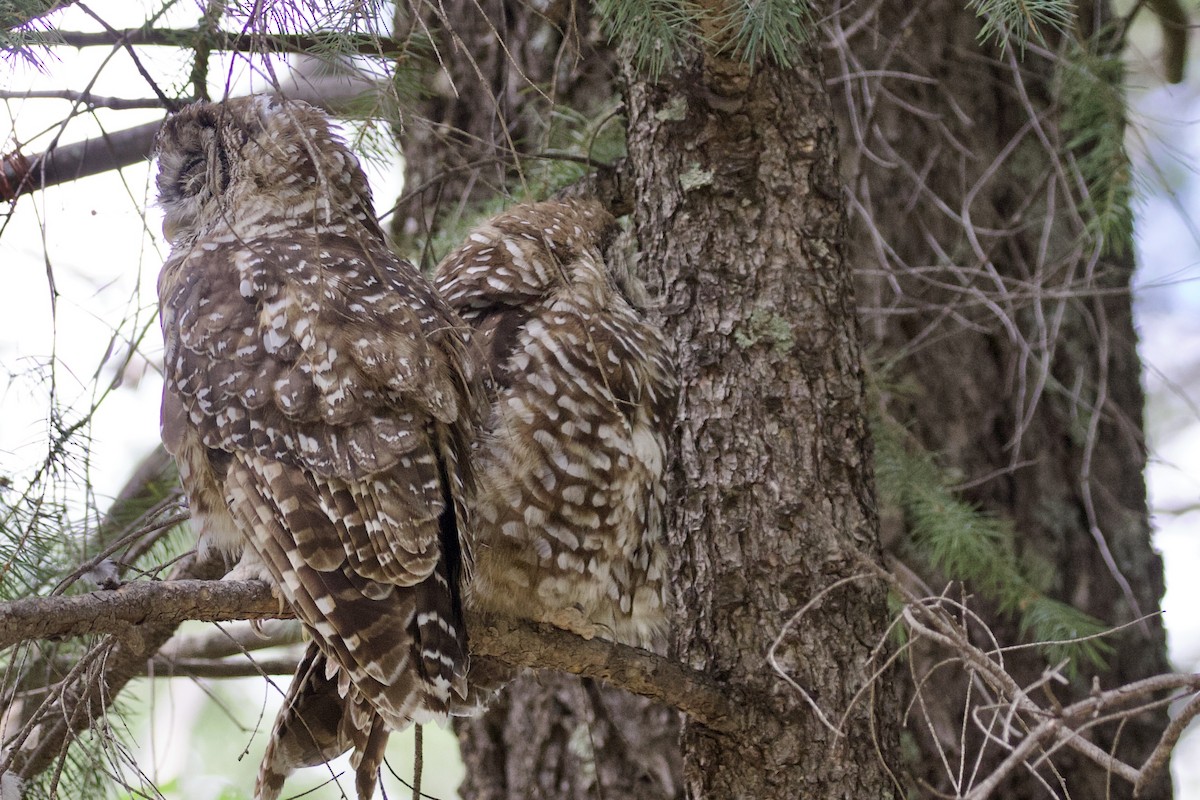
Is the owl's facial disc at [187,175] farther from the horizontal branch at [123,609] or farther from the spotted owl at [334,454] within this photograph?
the horizontal branch at [123,609]

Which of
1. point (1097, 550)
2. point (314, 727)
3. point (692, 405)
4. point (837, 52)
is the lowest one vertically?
point (1097, 550)

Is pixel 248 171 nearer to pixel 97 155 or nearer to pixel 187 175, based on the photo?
pixel 187 175

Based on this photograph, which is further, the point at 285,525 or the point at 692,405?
the point at 692,405

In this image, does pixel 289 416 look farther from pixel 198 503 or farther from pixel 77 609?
pixel 77 609

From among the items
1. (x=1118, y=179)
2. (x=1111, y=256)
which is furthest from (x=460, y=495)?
(x=1111, y=256)

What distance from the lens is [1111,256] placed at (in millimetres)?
3779

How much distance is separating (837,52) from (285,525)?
2.37 m

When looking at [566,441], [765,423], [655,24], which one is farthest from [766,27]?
[566,441]

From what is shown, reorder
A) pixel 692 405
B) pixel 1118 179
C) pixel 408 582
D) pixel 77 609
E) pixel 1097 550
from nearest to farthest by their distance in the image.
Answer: pixel 77 609 < pixel 408 582 < pixel 692 405 < pixel 1118 179 < pixel 1097 550

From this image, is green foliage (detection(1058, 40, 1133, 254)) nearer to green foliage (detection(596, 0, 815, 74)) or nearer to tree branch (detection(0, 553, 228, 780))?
green foliage (detection(596, 0, 815, 74))

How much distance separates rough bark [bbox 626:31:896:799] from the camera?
220 centimetres

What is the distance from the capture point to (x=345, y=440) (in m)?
2.11

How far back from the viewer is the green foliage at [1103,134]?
2961mm

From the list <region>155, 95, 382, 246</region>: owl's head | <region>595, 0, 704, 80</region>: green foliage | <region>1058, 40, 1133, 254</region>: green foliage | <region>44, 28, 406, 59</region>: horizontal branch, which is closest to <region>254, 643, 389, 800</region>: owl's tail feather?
<region>155, 95, 382, 246</region>: owl's head
